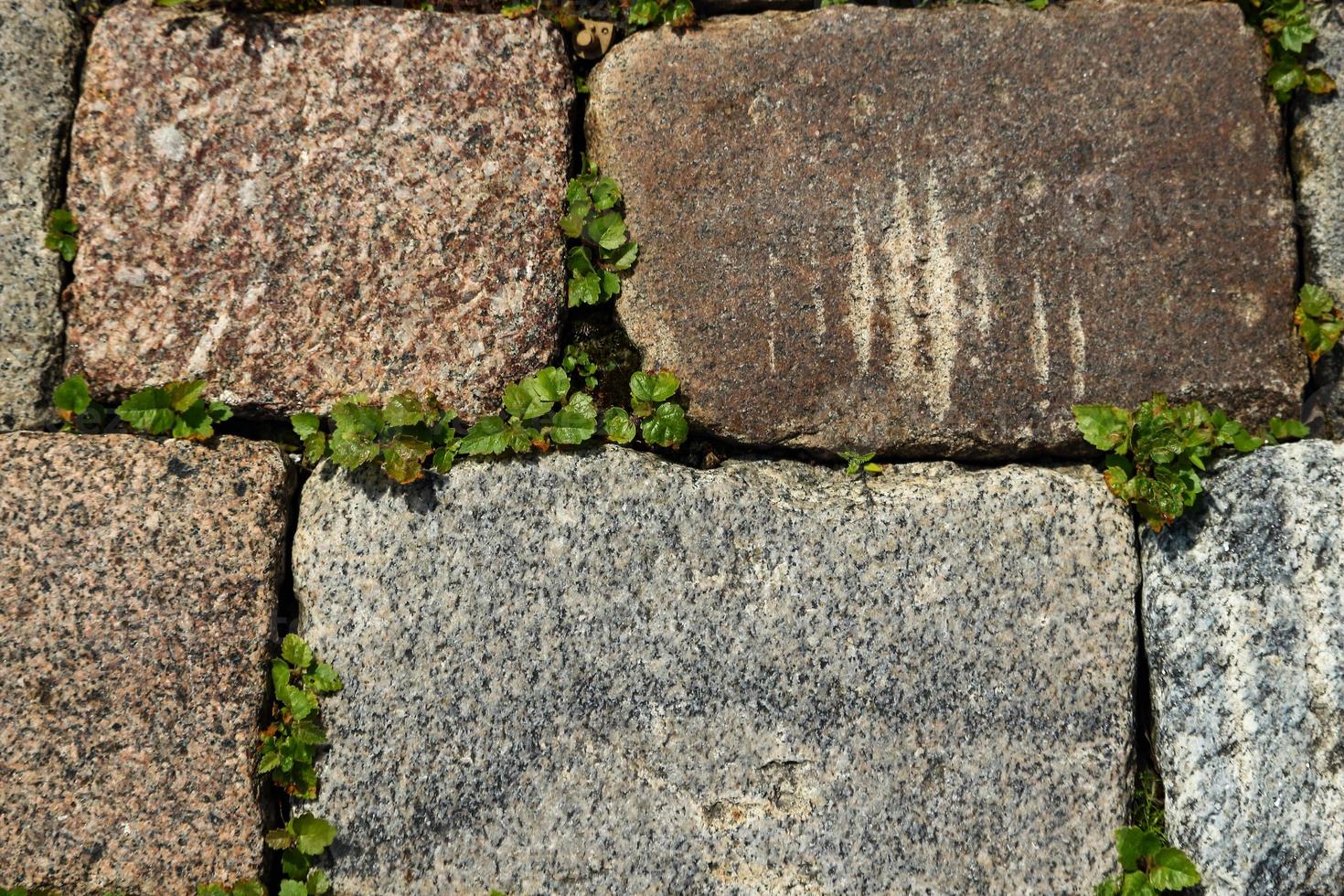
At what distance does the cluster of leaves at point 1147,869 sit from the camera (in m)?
1.81

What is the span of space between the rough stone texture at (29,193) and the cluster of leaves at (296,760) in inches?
29.8

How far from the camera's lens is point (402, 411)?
184 centimetres

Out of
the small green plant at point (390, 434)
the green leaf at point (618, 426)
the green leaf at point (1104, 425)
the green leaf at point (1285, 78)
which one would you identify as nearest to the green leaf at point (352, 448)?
the small green plant at point (390, 434)

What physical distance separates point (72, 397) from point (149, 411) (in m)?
0.17

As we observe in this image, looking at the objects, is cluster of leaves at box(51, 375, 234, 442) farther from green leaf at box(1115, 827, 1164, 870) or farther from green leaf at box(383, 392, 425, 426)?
green leaf at box(1115, 827, 1164, 870)

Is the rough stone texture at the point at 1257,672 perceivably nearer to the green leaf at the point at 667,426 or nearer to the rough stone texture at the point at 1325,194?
the rough stone texture at the point at 1325,194

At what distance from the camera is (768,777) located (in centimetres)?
184

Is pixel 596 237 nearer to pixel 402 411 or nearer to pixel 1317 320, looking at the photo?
pixel 402 411

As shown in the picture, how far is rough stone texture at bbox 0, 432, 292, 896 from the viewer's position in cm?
182

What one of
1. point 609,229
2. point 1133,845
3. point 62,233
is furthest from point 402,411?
point 1133,845

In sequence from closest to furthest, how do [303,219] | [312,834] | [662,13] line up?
[312,834]
[303,219]
[662,13]

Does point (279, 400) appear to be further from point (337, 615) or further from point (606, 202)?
point (606, 202)

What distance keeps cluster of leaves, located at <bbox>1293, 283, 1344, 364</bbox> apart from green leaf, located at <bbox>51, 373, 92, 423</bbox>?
257cm

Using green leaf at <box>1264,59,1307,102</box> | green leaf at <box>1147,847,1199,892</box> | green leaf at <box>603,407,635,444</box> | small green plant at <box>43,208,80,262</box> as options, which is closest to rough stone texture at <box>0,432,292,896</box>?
small green plant at <box>43,208,80,262</box>
